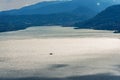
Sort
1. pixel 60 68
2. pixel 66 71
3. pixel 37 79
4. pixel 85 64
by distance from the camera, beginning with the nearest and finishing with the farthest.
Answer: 1. pixel 37 79
2. pixel 66 71
3. pixel 60 68
4. pixel 85 64

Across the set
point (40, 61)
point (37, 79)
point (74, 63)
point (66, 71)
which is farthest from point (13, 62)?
point (37, 79)

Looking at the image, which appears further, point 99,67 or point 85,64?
point 85,64

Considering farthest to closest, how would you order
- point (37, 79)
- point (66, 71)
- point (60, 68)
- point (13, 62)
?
1. point (13, 62)
2. point (60, 68)
3. point (66, 71)
4. point (37, 79)

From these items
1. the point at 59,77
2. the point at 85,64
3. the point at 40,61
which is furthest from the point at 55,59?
the point at 59,77

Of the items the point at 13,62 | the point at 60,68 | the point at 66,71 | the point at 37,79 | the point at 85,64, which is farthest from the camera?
the point at 13,62

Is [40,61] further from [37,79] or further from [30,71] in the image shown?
[37,79]

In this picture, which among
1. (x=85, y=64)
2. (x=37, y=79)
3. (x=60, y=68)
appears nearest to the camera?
(x=37, y=79)

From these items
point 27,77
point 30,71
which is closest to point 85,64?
point 30,71

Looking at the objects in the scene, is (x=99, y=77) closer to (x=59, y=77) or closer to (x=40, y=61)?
(x=59, y=77)

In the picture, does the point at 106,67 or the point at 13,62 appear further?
the point at 13,62
